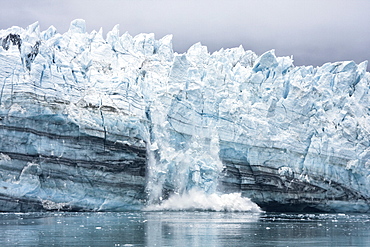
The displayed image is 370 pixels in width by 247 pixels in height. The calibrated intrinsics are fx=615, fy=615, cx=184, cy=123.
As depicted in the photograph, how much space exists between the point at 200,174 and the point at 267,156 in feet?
9.23

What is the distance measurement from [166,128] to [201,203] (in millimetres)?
3266

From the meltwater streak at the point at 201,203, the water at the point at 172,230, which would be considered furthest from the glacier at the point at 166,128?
the water at the point at 172,230

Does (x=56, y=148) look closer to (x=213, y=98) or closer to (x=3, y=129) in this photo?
(x=3, y=129)

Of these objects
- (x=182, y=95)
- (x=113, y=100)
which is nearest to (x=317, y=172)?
(x=182, y=95)

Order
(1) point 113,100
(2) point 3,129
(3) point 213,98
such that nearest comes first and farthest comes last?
1. (2) point 3,129
2. (1) point 113,100
3. (3) point 213,98

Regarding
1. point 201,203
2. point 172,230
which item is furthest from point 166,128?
point 172,230

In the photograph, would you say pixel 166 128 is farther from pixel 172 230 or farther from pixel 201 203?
pixel 172 230

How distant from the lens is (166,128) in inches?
963

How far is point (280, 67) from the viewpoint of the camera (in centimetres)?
2611

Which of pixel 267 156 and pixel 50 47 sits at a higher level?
pixel 50 47

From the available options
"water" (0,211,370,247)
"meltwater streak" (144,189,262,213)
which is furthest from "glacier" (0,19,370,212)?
"water" (0,211,370,247)

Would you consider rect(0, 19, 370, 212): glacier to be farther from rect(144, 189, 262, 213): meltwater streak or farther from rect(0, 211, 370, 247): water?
rect(0, 211, 370, 247): water

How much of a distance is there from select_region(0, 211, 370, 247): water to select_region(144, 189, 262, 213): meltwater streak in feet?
5.76

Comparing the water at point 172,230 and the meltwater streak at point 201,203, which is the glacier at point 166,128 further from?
the water at point 172,230
